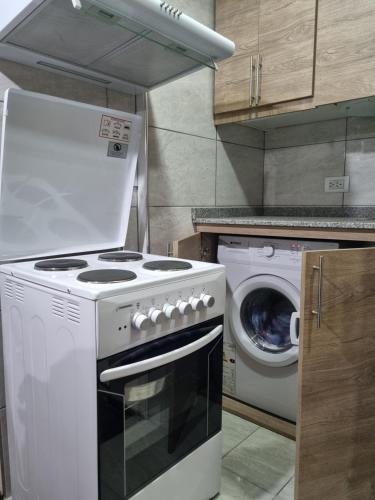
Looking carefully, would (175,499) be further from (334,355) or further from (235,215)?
(235,215)

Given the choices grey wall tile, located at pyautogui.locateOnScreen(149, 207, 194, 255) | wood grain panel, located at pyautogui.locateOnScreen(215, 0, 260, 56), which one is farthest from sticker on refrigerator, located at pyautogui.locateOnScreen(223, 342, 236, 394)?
wood grain panel, located at pyautogui.locateOnScreen(215, 0, 260, 56)

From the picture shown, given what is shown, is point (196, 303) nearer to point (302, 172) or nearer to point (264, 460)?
point (264, 460)

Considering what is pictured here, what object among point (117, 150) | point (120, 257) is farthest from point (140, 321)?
point (117, 150)

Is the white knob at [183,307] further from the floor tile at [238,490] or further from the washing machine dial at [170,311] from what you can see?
the floor tile at [238,490]

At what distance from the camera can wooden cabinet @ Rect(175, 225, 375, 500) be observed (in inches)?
44.3

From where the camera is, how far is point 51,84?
1311 mm

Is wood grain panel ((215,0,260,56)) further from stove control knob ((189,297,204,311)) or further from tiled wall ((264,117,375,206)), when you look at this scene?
stove control knob ((189,297,204,311))

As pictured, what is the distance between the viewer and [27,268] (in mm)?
1097

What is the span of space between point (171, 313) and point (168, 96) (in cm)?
122

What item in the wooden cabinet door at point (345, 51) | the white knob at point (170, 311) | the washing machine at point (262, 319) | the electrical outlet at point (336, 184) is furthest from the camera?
the electrical outlet at point (336, 184)

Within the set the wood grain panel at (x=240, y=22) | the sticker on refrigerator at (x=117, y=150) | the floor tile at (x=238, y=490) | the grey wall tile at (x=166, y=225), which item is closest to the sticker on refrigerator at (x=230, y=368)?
A: the floor tile at (x=238, y=490)

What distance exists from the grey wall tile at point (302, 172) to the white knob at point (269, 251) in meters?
0.67

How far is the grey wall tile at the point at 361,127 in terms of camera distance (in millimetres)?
1871

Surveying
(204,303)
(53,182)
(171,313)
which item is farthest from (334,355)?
(53,182)
